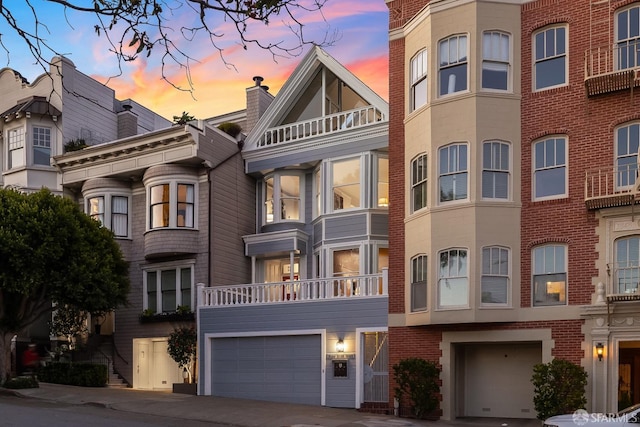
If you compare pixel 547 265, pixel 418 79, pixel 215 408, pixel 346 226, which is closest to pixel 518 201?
pixel 547 265

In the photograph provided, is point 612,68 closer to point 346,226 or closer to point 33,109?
point 346,226

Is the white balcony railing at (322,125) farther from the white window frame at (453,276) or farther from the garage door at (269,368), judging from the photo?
the garage door at (269,368)

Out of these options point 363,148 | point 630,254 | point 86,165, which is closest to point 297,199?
point 363,148

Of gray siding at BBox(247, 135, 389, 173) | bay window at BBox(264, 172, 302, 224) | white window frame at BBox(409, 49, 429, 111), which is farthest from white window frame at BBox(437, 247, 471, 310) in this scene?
bay window at BBox(264, 172, 302, 224)

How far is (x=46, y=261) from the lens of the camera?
24.8 m

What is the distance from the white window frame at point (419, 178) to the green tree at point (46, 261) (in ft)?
37.2

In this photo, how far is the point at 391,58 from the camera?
2361 cm

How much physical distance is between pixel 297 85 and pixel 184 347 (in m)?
10.9

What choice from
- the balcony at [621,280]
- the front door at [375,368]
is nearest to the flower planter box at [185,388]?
the front door at [375,368]

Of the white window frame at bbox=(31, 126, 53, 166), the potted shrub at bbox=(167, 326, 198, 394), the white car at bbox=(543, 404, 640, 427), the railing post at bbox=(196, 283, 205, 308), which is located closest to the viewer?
the white car at bbox=(543, 404, 640, 427)

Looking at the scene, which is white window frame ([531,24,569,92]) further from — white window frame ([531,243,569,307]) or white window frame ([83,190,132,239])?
white window frame ([83,190,132,239])

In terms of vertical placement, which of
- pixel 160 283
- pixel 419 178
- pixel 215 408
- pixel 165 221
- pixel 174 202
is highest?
pixel 419 178

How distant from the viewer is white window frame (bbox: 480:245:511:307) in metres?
20.3

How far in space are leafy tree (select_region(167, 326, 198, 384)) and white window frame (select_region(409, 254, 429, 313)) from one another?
897 centimetres
